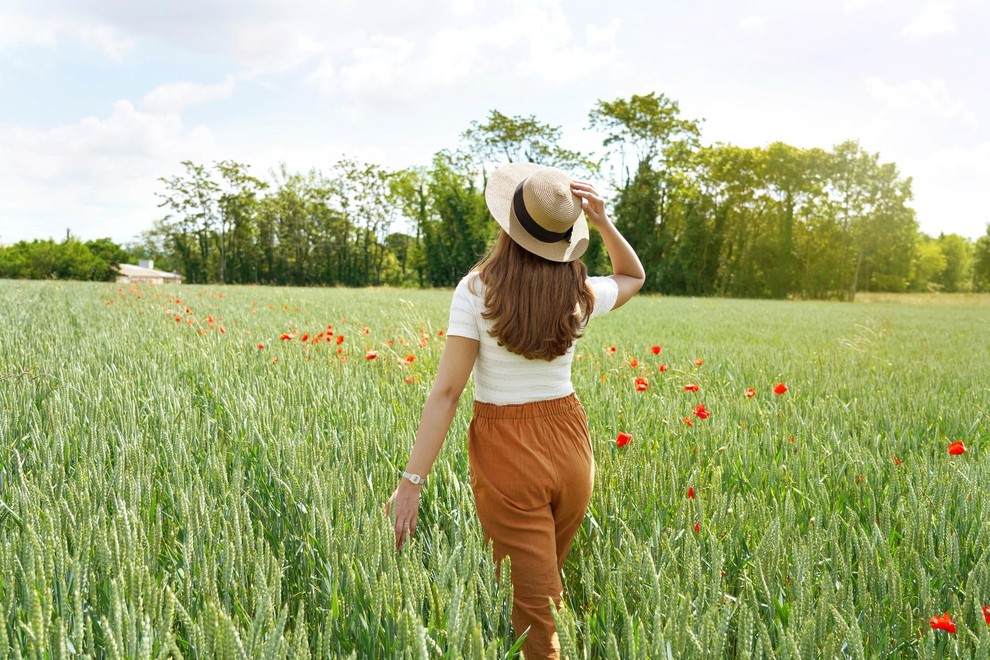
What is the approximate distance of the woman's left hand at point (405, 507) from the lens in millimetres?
1989

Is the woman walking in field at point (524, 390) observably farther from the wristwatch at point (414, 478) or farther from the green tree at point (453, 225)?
the green tree at point (453, 225)

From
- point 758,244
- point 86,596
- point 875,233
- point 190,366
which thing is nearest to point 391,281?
point 758,244

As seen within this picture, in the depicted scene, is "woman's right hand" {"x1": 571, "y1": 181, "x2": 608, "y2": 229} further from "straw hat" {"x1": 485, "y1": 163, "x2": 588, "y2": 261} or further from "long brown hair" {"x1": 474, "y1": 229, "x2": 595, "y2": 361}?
"long brown hair" {"x1": 474, "y1": 229, "x2": 595, "y2": 361}

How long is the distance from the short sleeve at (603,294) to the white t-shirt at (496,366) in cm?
22

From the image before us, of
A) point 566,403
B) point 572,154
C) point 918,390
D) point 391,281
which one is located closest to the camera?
point 566,403

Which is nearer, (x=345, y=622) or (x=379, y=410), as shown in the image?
(x=345, y=622)

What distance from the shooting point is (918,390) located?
5520 millimetres

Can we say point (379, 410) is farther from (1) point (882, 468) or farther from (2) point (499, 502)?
(1) point (882, 468)

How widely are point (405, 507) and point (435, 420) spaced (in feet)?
0.85

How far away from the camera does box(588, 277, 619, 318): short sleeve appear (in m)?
2.24

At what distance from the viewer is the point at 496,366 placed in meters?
2.01

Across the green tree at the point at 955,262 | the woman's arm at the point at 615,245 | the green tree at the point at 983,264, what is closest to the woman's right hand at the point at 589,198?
the woman's arm at the point at 615,245

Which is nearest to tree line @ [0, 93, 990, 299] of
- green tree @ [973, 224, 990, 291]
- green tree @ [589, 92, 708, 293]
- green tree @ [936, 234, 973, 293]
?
green tree @ [589, 92, 708, 293]

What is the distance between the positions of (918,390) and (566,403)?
460 centimetres
